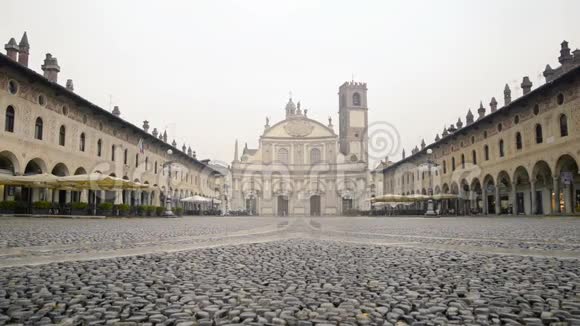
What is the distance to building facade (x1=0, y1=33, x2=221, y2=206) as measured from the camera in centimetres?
2103

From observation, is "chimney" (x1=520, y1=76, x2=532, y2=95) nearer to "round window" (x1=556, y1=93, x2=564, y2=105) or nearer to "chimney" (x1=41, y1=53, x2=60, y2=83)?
"round window" (x1=556, y1=93, x2=564, y2=105)

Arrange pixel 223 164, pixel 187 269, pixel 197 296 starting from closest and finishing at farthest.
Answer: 1. pixel 197 296
2. pixel 187 269
3. pixel 223 164

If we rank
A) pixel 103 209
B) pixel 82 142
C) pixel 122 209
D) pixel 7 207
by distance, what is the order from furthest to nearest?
pixel 82 142
pixel 122 209
pixel 103 209
pixel 7 207

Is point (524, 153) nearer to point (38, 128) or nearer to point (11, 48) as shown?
point (38, 128)

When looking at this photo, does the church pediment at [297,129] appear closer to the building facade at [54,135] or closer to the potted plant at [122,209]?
the building facade at [54,135]

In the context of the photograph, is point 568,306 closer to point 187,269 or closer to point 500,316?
point 500,316

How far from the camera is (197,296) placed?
2.82 metres

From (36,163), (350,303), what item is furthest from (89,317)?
(36,163)

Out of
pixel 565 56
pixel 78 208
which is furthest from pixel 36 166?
pixel 565 56

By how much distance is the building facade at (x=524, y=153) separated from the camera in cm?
2402

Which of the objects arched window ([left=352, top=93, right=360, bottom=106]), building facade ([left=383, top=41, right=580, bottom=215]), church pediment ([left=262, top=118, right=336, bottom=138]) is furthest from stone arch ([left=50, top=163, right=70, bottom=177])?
arched window ([left=352, top=93, right=360, bottom=106])

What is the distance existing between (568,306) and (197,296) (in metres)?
2.17

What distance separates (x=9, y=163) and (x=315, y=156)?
146ft

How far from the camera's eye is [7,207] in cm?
1975
